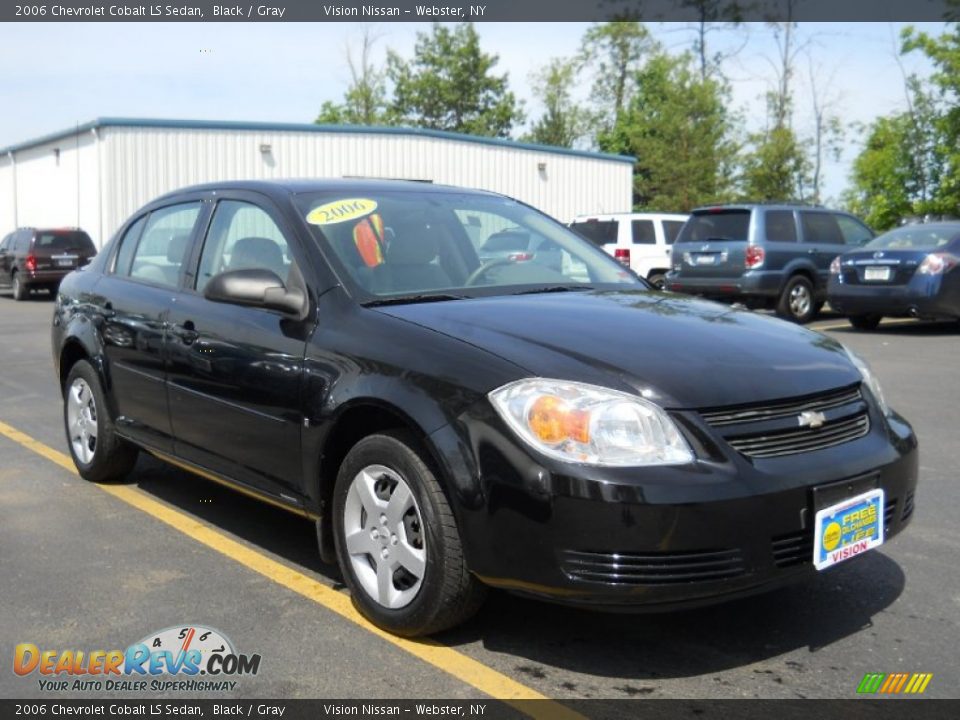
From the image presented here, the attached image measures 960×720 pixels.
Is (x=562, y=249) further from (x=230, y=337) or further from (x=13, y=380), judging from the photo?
(x=13, y=380)

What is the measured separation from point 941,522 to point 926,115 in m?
35.2

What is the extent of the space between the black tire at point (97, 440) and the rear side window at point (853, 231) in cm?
1383

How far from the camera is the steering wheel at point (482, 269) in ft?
14.5

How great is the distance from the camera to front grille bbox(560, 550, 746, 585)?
3.15 meters

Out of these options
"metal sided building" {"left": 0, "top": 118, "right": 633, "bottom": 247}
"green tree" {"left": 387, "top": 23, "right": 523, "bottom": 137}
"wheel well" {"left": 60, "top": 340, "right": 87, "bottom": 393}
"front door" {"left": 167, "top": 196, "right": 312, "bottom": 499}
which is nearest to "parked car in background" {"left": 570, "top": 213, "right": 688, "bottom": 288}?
"metal sided building" {"left": 0, "top": 118, "right": 633, "bottom": 247}

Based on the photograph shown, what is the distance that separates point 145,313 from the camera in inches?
204

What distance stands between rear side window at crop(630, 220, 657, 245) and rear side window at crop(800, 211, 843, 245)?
13.9 feet

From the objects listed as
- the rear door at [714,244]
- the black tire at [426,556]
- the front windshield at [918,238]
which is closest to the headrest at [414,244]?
the black tire at [426,556]

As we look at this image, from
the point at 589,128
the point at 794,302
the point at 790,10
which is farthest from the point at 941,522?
the point at 589,128

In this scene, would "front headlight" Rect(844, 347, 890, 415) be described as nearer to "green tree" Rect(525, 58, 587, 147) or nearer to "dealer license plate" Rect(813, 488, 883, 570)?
"dealer license plate" Rect(813, 488, 883, 570)

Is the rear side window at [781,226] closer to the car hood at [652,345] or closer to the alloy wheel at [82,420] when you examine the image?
the alloy wheel at [82,420]

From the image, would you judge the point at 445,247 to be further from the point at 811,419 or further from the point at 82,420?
the point at 82,420

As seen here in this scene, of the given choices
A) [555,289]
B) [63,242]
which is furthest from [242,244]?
[63,242]

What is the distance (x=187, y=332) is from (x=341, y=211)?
91 centimetres
